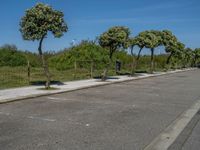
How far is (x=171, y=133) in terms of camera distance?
798 cm

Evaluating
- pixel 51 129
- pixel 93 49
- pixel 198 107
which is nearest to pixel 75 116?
pixel 51 129

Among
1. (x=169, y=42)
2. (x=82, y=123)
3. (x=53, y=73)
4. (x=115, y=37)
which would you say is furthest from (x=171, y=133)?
(x=169, y=42)

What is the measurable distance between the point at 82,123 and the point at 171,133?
2.20m

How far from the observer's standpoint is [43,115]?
9555 millimetres

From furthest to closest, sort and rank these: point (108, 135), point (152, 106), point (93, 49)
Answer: point (93, 49)
point (152, 106)
point (108, 135)

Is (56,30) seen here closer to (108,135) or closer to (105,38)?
(105,38)

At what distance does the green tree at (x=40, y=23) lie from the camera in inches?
596

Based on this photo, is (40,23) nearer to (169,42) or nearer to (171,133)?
(171,133)

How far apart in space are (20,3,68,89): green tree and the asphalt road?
11.3 feet

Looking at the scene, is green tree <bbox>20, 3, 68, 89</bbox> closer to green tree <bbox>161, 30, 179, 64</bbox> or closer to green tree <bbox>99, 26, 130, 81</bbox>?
green tree <bbox>99, 26, 130, 81</bbox>

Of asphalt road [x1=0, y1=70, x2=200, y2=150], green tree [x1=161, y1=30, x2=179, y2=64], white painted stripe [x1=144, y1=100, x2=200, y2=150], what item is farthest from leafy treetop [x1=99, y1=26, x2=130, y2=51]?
green tree [x1=161, y1=30, x2=179, y2=64]

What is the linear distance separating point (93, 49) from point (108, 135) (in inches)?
1219

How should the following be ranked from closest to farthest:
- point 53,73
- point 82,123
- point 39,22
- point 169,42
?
point 82,123 < point 39,22 < point 53,73 < point 169,42

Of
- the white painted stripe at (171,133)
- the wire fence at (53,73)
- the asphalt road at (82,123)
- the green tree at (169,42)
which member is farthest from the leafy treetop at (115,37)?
the green tree at (169,42)
